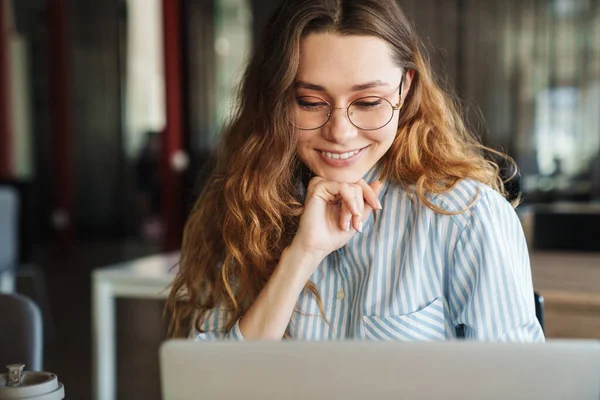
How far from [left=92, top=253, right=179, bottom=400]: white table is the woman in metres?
0.92

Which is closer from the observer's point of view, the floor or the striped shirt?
the striped shirt

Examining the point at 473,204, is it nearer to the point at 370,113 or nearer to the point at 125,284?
the point at 370,113

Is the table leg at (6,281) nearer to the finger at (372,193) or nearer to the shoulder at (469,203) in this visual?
the finger at (372,193)

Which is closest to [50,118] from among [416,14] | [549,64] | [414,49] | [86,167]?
[86,167]

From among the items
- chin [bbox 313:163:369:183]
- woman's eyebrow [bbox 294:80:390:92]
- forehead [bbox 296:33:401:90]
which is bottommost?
chin [bbox 313:163:369:183]

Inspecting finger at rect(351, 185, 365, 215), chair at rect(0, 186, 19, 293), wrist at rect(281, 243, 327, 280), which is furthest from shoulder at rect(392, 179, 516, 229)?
chair at rect(0, 186, 19, 293)

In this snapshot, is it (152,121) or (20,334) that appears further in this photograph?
(152,121)

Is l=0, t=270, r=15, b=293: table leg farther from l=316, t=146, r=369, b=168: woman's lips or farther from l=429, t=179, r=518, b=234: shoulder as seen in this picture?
l=429, t=179, r=518, b=234: shoulder

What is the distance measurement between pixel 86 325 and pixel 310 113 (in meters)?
3.53

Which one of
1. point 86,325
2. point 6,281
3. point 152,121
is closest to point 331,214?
point 6,281

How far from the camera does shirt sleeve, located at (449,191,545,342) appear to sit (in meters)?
1.09

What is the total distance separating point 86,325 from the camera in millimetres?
4324

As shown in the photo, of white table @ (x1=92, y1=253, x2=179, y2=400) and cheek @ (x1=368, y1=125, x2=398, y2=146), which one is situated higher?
cheek @ (x1=368, y1=125, x2=398, y2=146)

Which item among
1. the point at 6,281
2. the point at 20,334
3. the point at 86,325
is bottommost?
the point at 86,325
